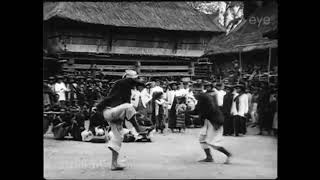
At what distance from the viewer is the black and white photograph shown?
33.1ft

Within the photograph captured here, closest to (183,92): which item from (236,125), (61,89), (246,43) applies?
(246,43)

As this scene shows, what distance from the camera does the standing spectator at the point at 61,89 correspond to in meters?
12.5

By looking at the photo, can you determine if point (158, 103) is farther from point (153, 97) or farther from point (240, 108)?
point (240, 108)

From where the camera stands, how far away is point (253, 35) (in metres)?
14.5

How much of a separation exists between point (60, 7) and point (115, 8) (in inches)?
104

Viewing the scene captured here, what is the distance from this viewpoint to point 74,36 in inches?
694

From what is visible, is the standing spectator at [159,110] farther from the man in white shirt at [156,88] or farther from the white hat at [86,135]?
the white hat at [86,135]

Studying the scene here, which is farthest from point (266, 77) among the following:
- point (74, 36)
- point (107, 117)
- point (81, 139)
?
point (74, 36)

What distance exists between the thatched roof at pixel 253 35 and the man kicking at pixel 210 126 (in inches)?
101

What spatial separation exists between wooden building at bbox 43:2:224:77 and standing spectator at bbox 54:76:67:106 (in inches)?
36.2

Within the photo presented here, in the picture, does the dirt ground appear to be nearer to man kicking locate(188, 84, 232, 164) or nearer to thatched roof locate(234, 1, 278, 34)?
man kicking locate(188, 84, 232, 164)

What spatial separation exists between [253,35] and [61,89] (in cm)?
585

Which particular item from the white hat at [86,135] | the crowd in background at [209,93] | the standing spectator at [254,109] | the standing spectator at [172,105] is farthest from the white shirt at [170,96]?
the standing spectator at [254,109]

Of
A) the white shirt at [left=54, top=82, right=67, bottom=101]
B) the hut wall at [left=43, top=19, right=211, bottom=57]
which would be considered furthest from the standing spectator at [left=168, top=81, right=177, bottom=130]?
the white shirt at [left=54, top=82, right=67, bottom=101]
